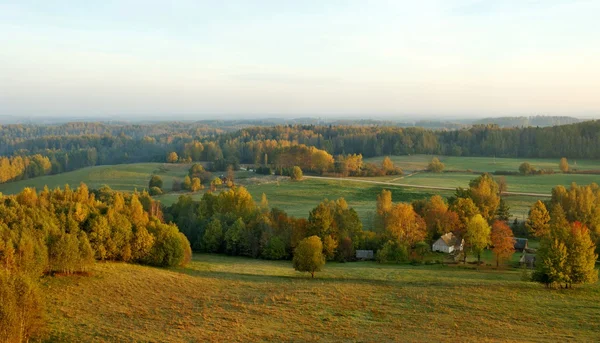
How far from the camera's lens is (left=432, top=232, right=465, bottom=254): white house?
150 feet

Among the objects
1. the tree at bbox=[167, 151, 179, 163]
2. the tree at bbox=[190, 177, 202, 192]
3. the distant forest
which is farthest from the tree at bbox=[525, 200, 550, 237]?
the tree at bbox=[167, 151, 179, 163]

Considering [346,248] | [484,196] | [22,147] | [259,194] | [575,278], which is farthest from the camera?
[22,147]

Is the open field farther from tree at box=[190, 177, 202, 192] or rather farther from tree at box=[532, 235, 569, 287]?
tree at box=[532, 235, 569, 287]

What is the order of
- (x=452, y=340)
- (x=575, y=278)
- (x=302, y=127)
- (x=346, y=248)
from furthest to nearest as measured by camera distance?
(x=302, y=127), (x=346, y=248), (x=575, y=278), (x=452, y=340)

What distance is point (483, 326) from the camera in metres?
23.6

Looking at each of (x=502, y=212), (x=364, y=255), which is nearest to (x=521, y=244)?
(x=502, y=212)

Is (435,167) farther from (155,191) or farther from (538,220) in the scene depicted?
(155,191)

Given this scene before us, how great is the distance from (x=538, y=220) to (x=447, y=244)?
1000 centimetres

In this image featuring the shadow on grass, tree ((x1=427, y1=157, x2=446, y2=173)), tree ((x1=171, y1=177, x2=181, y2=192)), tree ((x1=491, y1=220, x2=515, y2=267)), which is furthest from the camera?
tree ((x1=427, y1=157, x2=446, y2=173))

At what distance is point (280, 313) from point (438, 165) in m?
80.6

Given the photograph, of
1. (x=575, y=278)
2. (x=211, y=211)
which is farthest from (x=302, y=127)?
(x=575, y=278)

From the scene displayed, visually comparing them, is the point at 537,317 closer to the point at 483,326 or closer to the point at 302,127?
the point at 483,326

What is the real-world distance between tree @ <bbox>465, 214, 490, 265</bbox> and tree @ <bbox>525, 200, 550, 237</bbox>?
8.77 m

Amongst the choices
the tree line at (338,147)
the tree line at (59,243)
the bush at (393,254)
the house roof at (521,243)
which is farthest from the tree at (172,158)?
the house roof at (521,243)
